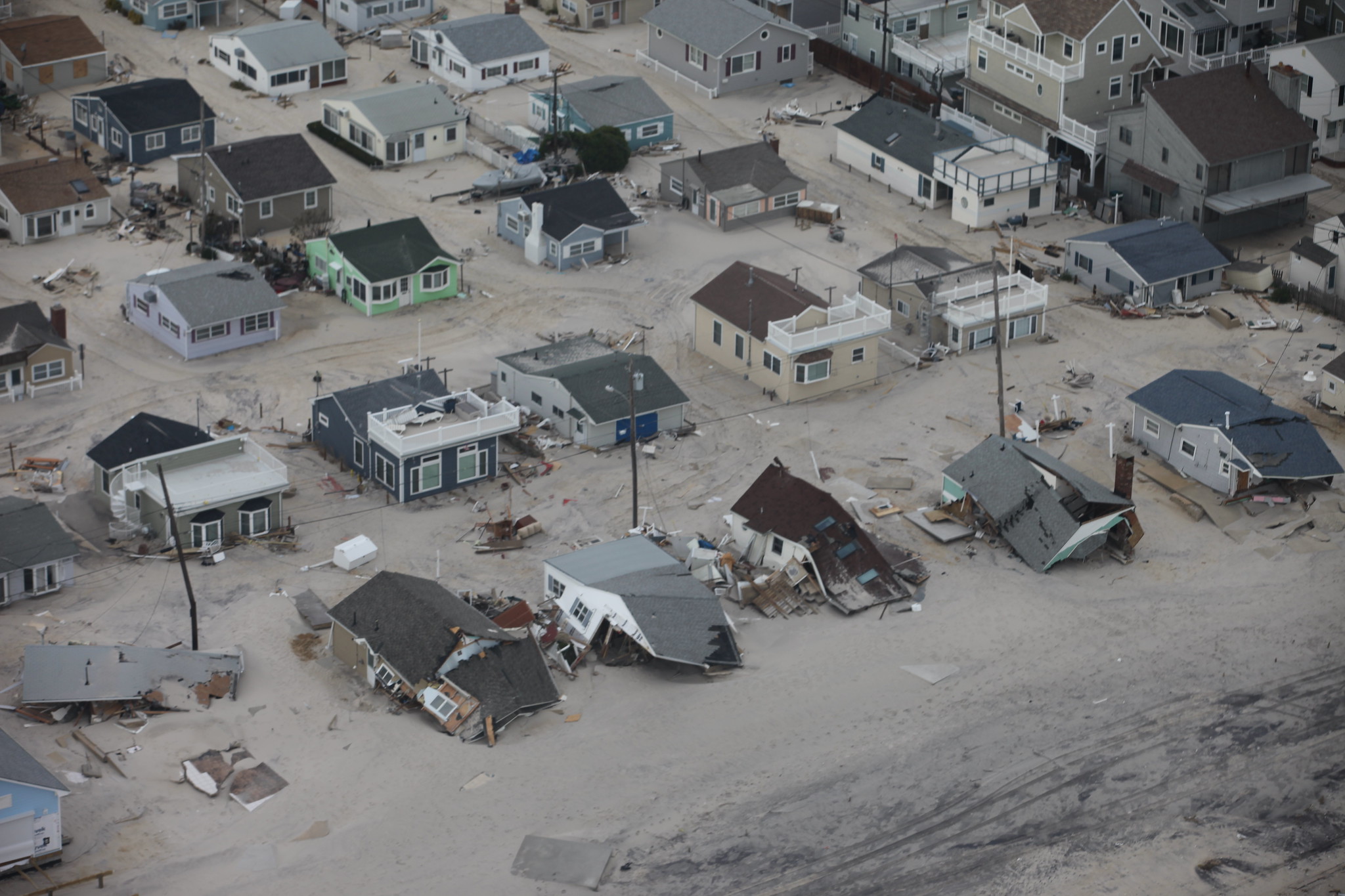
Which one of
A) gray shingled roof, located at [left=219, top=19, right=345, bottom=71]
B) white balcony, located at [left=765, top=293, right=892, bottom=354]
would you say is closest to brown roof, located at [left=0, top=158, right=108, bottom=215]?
gray shingled roof, located at [left=219, top=19, right=345, bottom=71]

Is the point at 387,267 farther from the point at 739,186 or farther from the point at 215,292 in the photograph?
the point at 739,186

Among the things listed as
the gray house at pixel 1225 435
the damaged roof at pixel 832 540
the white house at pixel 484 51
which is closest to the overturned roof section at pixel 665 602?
the damaged roof at pixel 832 540

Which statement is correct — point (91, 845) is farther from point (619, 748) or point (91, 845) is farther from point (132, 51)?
point (132, 51)

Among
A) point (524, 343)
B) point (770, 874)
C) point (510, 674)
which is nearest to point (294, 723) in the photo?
point (510, 674)

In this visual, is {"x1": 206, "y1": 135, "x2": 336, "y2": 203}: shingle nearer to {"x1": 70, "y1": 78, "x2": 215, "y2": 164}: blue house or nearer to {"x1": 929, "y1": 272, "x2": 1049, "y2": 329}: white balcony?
{"x1": 70, "y1": 78, "x2": 215, "y2": 164}: blue house

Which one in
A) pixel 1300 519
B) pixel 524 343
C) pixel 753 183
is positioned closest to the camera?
pixel 1300 519

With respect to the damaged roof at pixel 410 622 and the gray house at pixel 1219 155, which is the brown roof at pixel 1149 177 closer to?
the gray house at pixel 1219 155

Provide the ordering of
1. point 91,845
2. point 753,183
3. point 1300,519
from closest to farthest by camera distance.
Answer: point 91,845 → point 1300,519 → point 753,183

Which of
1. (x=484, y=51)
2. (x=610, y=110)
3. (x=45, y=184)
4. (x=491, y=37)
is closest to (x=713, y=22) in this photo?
(x=610, y=110)
